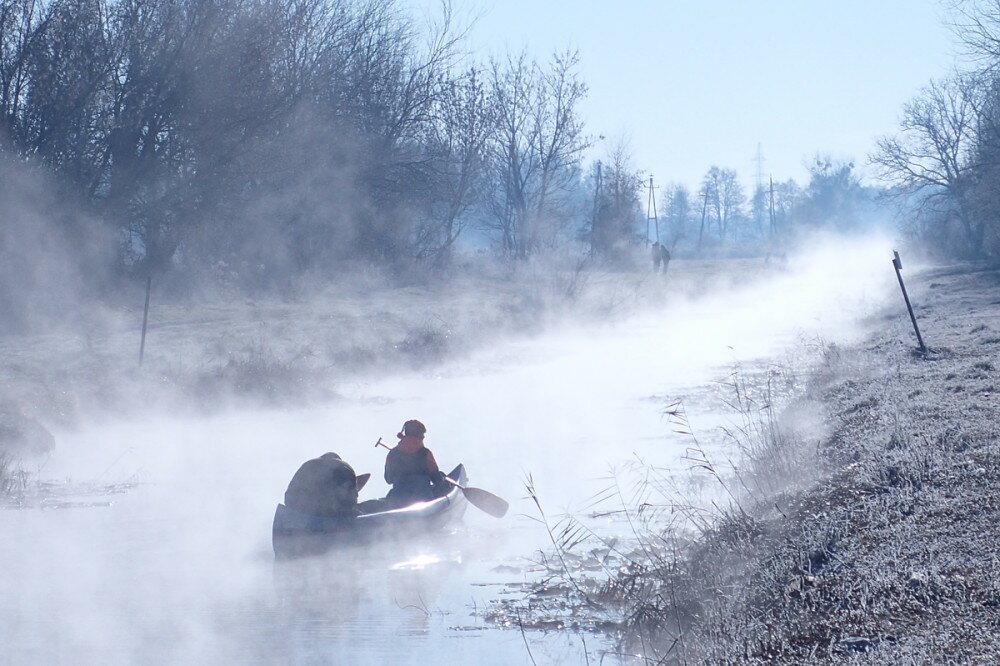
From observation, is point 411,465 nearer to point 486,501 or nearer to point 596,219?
point 486,501

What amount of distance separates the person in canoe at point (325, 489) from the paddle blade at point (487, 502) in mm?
1630

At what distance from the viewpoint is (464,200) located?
4850 cm

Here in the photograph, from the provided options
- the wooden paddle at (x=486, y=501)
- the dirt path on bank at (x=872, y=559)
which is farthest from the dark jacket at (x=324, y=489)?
the dirt path on bank at (x=872, y=559)

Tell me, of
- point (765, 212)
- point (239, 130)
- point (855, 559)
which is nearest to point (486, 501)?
point (855, 559)

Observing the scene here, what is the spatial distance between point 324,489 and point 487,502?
2.06m

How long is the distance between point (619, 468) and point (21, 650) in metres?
8.14

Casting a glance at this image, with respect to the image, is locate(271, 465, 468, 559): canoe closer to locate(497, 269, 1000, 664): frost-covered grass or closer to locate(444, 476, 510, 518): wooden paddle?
locate(444, 476, 510, 518): wooden paddle

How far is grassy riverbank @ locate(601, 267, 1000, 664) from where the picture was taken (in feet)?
19.7

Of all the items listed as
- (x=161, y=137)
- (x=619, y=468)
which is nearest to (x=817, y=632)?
(x=619, y=468)

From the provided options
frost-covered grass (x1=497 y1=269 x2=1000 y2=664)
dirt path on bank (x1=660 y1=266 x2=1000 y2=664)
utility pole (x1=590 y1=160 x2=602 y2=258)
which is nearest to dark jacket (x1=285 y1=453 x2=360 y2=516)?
frost-covered grass (x1=497 y1=269 x2=1000 y2=664)

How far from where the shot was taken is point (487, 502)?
508 inches

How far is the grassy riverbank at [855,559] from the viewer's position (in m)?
6.00

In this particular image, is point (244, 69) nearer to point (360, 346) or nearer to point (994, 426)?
point (360, 346)

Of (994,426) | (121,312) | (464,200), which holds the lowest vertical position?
(994,426)
